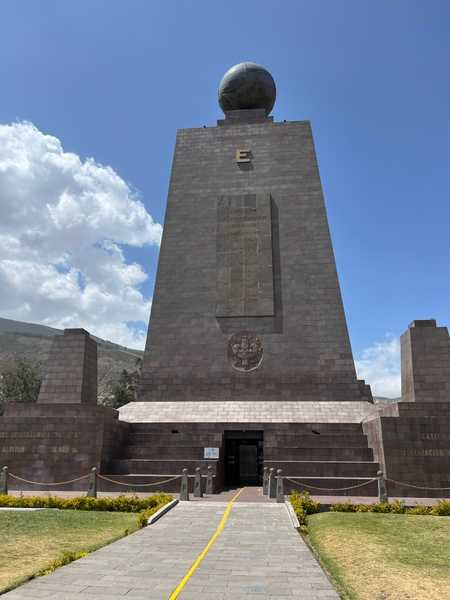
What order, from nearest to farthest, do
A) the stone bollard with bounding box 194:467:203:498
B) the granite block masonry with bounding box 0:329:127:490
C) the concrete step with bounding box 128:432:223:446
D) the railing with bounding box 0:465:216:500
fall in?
the railing with bounding box 0:465:216:500, the stone bollard with bounding box 194:467:203:498, the granite block masonry with bounding box 0:329:127:490, the concrete step with bounding box 128:432:223:446

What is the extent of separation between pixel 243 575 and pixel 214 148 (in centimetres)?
2399

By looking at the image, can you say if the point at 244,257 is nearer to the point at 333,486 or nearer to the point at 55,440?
the point at 55,440

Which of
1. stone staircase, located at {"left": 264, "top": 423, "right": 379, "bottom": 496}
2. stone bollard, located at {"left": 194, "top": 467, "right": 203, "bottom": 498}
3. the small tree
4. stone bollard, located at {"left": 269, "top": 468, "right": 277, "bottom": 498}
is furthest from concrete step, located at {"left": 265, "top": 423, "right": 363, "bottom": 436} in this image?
the small tree

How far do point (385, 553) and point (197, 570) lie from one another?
319 centimetres

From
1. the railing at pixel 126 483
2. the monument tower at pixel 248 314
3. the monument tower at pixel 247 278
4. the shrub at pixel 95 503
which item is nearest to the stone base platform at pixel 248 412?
the monument tower at pixel 248 314

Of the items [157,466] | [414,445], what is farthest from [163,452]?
[414,445]

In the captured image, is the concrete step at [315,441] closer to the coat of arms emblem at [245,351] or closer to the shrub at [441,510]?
the coat of arms emblem at [245,351]

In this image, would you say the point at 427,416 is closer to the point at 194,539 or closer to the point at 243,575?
the point at 194,539

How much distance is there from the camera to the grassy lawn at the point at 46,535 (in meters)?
6.98

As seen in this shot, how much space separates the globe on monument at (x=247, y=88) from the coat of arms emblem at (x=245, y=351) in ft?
44.5

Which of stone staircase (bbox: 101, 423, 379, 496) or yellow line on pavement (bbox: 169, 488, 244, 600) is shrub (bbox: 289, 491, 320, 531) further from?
stone staircase (bbox: 101, 423, 379, 496)

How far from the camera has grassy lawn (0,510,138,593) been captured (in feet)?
22.9

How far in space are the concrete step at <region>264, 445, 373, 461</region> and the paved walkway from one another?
308 inches

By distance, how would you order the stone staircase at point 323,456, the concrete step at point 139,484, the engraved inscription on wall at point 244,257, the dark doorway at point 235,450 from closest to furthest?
the concrete step at point 139,484, the stone staircase at point 323,456, the dark doorway at point 235,450, the engraved inscription on wall at point 244,257
